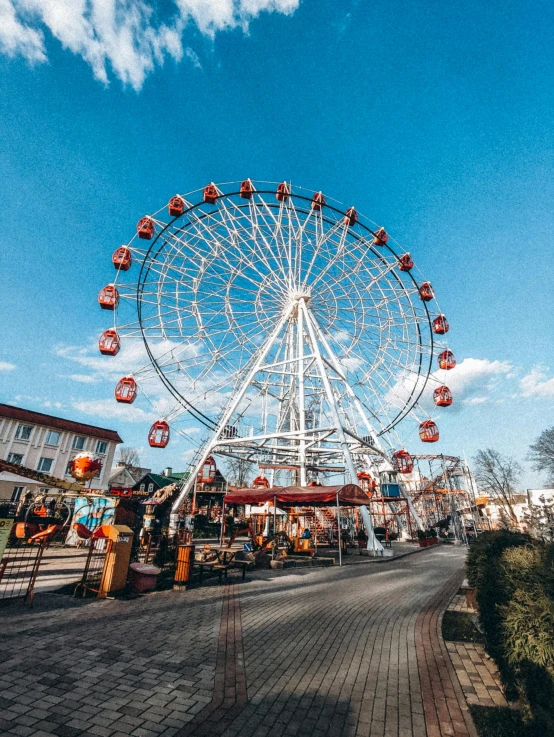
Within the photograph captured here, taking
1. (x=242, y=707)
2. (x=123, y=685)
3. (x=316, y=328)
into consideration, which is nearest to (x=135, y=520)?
(x=123, y=685)

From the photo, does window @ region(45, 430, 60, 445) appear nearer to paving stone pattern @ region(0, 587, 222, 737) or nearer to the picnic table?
the picnic table

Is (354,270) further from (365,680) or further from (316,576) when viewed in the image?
(365,680)

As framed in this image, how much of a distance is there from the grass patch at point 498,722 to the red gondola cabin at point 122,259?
23.1m

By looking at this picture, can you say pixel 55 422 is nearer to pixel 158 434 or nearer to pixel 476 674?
pixel 158 434

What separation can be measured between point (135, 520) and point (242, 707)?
431 inches

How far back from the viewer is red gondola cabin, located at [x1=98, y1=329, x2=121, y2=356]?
20.8 meters

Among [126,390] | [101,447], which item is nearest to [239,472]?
[101,447]

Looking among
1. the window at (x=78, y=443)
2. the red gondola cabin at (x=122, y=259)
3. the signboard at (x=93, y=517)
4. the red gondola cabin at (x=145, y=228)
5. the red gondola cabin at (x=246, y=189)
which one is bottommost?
the signboard at (x=93, y=517)

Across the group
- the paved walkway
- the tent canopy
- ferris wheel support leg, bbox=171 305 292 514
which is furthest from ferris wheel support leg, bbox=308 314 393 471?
the paved walkway

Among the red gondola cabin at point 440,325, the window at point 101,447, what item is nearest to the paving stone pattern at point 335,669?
the red gondola cabin at point 440,325

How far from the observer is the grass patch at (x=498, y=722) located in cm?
337

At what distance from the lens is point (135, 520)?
13.4m

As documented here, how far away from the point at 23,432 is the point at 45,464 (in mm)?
3798

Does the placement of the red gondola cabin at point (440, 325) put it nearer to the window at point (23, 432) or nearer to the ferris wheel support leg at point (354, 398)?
the ferris wheel support leg at point (354, 398)
